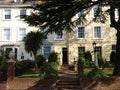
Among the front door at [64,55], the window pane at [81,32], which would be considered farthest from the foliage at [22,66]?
the window pane at [81,32]

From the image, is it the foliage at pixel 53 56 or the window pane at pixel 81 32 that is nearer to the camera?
the foliage at pixel 53 56

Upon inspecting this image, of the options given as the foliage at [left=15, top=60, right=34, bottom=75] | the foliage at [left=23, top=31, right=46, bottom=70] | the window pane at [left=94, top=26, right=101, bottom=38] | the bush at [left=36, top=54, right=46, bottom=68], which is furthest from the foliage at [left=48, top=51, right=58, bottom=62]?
the foliage at [left=23, top=31, right=46, bottom=70]

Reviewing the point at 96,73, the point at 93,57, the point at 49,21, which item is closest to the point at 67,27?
the point at 49,21

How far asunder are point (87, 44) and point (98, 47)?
163 cm

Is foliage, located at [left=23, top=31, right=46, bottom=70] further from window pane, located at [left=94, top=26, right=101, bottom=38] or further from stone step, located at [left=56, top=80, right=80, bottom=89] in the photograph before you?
window pane, located at [left=94, top=26, right=101, bottom=38]

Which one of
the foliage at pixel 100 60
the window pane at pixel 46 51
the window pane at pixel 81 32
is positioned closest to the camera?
the foliage at pixel 100 60

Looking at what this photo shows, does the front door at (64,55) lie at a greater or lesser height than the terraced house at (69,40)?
lesser

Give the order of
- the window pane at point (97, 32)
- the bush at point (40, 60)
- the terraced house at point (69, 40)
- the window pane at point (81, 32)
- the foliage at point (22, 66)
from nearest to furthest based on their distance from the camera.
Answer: the foliage at point (22, 66), the bush at point (40, 60), the terraced house at point (69, 40), the window pane at point (97, 32), the window pane at point (81, 32)

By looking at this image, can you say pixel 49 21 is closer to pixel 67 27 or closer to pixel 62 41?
pixel 67 27

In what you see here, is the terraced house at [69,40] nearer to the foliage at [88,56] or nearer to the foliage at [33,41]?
the foliage at [88,56]

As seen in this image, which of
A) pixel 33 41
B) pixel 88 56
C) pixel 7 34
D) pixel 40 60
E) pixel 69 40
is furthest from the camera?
pixel 7 34

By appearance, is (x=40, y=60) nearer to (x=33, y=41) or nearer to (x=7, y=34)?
(x=33, y=41)

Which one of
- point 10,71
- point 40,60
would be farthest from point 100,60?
point 10,71

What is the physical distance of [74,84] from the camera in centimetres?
2377
